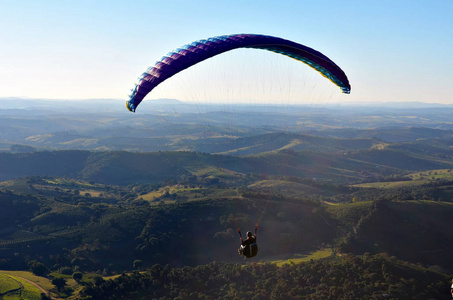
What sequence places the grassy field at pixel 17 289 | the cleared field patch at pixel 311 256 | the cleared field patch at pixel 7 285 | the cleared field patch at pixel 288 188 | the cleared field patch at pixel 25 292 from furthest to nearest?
the cleared field patch at pixel 288 188 → the cleared field patch at pixel 311 256 → the cleared field patch at pixel 7 285 → the grassy field at pixel 17 289 → the cleared field patch at pixel 25 292

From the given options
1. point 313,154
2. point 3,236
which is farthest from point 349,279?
point 313,154

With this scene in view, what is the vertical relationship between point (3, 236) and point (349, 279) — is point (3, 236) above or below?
below

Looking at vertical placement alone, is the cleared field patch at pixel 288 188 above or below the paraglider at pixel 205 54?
below

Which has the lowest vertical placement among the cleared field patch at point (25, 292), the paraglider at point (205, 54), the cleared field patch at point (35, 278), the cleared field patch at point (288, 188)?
the cleared field patch at point (288, 188)

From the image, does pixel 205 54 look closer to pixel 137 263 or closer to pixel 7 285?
pixel 7 285

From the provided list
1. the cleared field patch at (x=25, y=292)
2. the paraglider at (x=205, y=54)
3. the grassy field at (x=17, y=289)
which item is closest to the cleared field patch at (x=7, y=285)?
the grassy field at (x=17, y=289)

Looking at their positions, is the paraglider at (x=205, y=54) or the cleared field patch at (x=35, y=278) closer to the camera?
the paraglider at (x=205, y=54)

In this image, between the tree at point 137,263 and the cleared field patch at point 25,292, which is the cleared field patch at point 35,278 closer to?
A: the cleared field patch at point 25,292

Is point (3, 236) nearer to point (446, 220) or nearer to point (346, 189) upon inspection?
point (446, 220)

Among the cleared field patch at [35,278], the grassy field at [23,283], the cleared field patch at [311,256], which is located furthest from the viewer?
the cleared field patch at [311,256]
